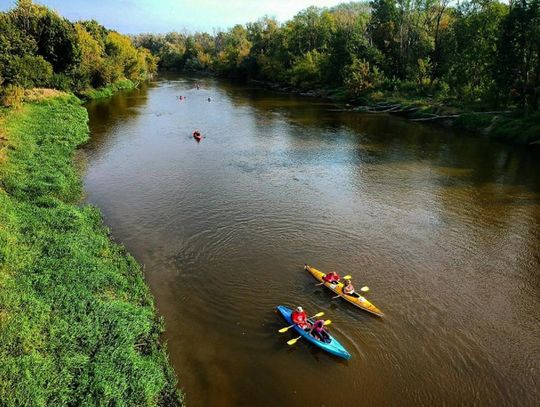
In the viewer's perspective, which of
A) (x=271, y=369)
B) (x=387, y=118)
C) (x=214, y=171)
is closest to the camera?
(x=271, y=369)

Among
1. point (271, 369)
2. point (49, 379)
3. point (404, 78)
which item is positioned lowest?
point (271, 369)

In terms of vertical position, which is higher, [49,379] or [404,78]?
[404,78]

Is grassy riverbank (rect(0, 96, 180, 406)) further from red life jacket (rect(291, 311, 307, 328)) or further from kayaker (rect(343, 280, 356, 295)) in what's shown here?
kayaker (rect(343, 280, 356, 295))

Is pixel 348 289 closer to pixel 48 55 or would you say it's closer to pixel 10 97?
pixel 10 97

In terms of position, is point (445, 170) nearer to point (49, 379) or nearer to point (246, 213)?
point (246, 213)

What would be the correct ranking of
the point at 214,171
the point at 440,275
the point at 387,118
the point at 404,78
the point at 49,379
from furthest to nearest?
the point at 404,78, the point at 387,118, the point at 214,171, the point at 440,275, the point at 49,379

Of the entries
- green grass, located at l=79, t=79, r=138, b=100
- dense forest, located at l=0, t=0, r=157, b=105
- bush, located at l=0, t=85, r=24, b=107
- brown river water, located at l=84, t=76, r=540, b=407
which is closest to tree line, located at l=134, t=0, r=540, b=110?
brown river water, located at l=84, t=76, r=540, b=407

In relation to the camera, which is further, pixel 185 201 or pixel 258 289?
pixel 185 201

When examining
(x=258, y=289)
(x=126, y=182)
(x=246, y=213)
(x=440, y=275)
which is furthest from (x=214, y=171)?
(x=440, y=275)

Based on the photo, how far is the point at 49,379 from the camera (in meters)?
10.9

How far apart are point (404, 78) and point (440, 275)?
59.6m

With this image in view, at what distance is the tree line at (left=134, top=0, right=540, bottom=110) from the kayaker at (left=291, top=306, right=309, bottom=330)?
1626 inches

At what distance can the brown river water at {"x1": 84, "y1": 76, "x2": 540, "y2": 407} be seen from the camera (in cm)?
1388

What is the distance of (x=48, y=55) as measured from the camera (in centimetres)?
5981
